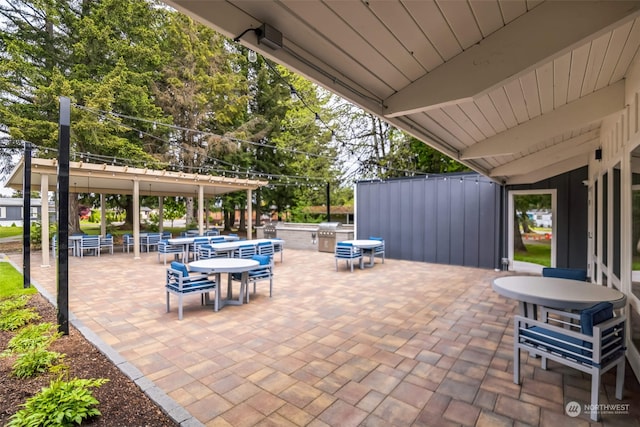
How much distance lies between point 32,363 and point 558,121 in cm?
550

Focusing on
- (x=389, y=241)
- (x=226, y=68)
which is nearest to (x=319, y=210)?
(x=226, y=68)

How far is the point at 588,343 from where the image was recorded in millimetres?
2252

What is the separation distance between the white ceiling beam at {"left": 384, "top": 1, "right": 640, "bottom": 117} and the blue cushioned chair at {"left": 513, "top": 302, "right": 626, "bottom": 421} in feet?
5.70

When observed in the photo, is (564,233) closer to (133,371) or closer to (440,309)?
(440,309)

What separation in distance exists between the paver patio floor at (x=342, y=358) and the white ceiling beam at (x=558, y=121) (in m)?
2.25

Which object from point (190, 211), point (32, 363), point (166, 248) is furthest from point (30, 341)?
point (190, 211)

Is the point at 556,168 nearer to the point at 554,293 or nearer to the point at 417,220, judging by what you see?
the point at 417,220

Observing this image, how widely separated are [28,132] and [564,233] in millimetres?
16980

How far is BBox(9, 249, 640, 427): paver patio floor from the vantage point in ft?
7.18

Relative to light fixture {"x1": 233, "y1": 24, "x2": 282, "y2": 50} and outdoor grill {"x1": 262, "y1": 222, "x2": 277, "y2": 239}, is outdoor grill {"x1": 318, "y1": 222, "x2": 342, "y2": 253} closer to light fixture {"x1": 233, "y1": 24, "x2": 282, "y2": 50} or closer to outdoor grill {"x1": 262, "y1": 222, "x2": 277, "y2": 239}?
outdoor grill {"x1": 262, "y1": 222, "x2": 277, "y2": 239}

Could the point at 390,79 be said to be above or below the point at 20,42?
below

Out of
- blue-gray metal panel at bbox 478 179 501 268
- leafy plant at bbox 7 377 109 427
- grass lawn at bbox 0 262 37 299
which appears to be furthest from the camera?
blue-gray metal panel at bbox 478 179 501 268

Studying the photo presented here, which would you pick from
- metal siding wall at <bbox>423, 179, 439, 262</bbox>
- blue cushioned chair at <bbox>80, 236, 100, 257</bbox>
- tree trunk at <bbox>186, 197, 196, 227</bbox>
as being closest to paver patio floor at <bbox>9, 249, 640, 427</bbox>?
metal siding wall at <bbox>423, 179, 439, 262</bbox>

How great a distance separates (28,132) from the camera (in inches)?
445
